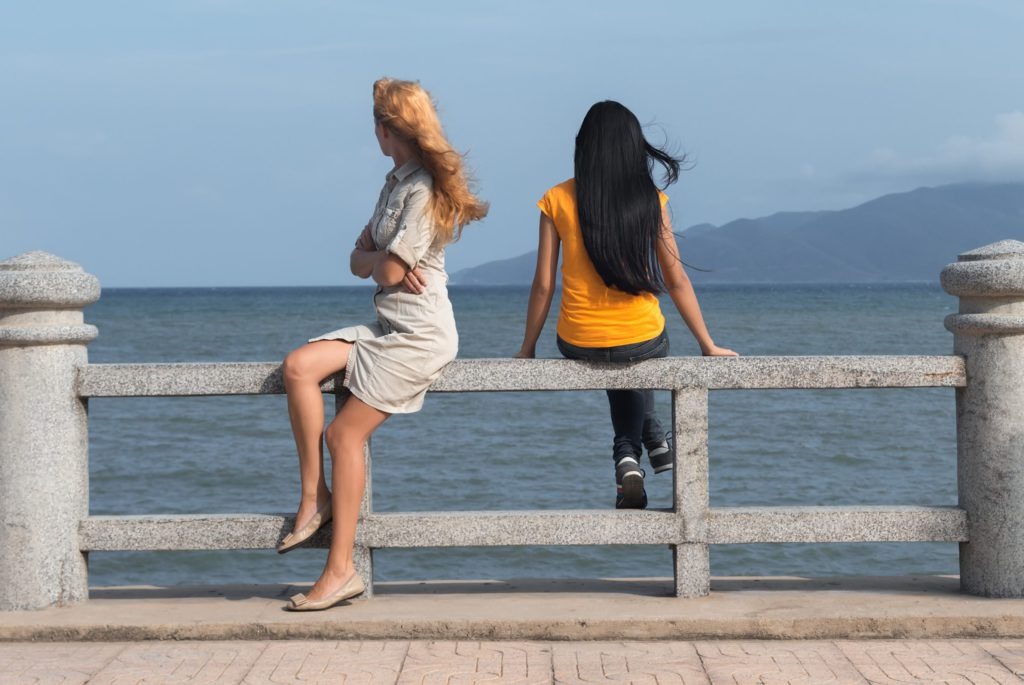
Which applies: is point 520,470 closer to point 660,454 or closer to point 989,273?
point 660,454

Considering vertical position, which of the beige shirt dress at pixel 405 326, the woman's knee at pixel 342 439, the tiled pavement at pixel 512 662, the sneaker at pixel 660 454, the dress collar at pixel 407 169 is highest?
the dress collar at pixel 407 169

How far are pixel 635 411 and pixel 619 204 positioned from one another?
795 mm

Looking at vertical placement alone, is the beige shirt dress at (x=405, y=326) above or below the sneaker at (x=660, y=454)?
above

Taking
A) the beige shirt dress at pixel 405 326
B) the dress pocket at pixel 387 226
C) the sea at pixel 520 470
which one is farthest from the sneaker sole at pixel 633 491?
the sea at pixel 520 470

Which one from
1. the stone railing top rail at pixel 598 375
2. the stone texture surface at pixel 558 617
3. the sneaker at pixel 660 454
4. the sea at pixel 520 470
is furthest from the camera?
the sea at pixel 520 470

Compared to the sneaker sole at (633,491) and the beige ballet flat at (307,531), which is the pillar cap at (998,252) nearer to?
the sneaker sole at (633,491)

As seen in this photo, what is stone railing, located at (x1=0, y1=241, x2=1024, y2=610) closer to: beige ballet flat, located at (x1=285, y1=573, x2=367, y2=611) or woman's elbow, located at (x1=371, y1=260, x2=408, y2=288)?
beige ballet flat, located at (x1=285, y1=573, x2=367, y2=611)

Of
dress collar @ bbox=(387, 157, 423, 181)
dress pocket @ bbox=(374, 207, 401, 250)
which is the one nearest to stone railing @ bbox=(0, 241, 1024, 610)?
dress pocket @ bbox=(374, 207, 401, 250)

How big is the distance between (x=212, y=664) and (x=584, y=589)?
146 cm

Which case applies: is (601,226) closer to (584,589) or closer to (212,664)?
(584,589)

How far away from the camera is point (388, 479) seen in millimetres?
12805

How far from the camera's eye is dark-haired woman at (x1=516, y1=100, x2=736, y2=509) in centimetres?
469

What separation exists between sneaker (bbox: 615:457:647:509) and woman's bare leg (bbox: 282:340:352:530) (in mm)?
1093

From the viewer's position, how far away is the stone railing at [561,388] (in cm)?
464
